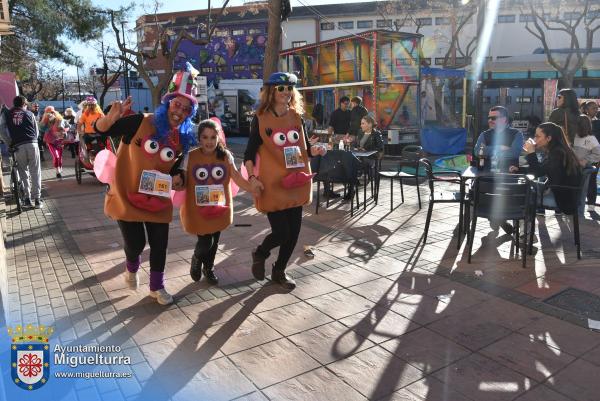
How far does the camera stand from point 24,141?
7.86 meters

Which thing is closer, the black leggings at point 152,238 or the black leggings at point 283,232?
the black leggings at point 152,238

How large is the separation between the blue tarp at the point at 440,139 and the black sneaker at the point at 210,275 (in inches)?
450

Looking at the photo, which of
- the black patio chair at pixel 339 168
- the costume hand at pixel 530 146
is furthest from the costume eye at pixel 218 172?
the costume hand at pixel 530 146

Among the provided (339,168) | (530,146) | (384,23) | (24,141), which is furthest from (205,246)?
(384,23)

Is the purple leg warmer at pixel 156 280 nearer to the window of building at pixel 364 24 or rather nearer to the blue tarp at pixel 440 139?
the blue tarp at pixel 440 139

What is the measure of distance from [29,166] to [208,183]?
209 inches

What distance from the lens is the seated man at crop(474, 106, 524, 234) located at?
6.06m

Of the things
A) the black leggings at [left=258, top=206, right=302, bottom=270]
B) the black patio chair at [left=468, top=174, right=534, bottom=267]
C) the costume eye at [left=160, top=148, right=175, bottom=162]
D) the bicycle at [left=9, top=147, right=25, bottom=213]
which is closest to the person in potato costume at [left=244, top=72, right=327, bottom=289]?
the black leggings at [left=258, top=206, right=302, bottom=270]

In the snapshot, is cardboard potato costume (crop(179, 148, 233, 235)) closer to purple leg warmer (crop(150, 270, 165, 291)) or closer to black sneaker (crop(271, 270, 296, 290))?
purple leg warmer (crop(150, 270, 165, 291))

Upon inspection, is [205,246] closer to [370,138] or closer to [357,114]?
[370,138]

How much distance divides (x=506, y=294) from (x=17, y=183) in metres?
7.22

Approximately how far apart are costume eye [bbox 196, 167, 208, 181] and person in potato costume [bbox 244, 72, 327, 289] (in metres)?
0.36

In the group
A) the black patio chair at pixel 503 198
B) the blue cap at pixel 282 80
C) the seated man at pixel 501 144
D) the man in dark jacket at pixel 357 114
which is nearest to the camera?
the blue cap at pixel 282 80

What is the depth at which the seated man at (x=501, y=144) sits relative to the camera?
19.9ft
